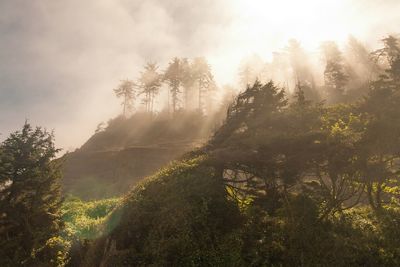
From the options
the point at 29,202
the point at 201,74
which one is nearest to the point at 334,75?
the point at 201,74

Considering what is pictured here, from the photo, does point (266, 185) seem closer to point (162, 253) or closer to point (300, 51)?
point (162, 253)

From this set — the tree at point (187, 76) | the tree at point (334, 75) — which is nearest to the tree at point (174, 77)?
the tree at point (187, 76)

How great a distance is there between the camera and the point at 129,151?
185 ft

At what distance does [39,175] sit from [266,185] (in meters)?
11.0

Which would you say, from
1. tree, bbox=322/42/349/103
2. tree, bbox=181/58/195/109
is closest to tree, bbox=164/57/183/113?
tree, bbox=181/58/195/109

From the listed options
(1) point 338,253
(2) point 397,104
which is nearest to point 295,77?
(2) point 397,104

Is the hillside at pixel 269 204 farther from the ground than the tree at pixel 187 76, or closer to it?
closer to it

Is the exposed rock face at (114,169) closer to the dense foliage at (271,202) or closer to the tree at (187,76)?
the tree at (187,76)

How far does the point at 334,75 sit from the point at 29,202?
6341cm

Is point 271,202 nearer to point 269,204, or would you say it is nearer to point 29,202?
point 269,204

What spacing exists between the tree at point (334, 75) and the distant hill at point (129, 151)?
80.4ft

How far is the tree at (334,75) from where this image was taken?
66.0 meters

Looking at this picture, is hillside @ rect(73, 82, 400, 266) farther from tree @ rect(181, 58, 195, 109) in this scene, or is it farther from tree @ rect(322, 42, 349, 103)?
tree @ rect(181, 58, 195, 109)

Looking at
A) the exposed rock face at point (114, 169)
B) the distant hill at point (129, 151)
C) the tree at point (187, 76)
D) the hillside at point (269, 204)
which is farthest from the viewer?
the tree at point (187, 76)
